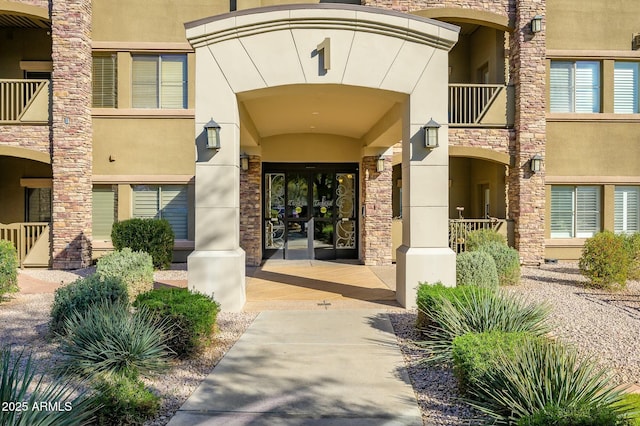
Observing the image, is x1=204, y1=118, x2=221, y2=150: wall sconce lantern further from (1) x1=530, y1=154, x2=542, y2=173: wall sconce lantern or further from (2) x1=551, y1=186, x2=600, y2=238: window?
(2) x1=551, y1=186, x2=600, y2=238: window

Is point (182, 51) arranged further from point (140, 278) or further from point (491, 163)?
point (491, 163)

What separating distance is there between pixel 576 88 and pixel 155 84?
13.1 metres

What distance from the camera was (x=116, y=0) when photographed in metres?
13.6

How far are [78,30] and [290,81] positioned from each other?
8.61m

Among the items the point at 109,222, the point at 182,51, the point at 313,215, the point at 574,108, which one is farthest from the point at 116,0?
the point at 574,108

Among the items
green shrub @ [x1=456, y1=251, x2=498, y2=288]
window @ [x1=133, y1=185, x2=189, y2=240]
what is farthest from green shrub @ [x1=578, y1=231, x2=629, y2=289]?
window @ [x1=133, y1=185, x2=189, y2=240]

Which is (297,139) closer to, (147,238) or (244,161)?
(244,161)

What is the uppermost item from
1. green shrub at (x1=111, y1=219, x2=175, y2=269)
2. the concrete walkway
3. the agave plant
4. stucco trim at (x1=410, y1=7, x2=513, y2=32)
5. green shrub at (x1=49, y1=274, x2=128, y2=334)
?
stucco trim at (x1=410, y1=7, x2=513, y2=32)

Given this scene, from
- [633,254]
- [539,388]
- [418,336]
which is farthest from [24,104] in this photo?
[633,254]

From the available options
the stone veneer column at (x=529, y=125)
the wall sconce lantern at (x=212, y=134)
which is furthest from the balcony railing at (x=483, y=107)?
the wall sconce lantern at (x=212, y=134)

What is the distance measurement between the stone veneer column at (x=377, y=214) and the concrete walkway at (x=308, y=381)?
21.6 ft

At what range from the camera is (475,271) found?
884cm

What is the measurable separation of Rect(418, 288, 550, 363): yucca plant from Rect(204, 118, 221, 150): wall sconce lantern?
452cm

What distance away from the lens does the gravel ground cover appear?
4566mm
